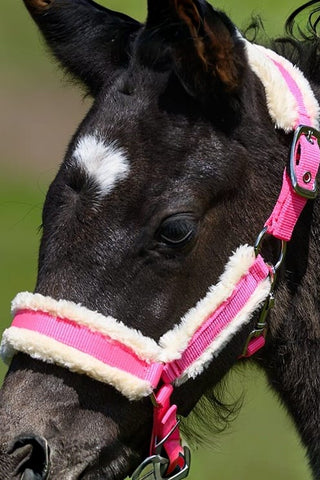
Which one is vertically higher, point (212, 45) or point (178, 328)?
point (212, 45)

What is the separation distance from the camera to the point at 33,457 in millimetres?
3320

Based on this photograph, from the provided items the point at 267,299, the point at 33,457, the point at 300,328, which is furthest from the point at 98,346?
the point at 300,328

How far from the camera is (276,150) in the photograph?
373 centimetres

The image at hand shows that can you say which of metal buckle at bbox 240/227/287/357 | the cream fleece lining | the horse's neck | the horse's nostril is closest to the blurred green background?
the horse's neck

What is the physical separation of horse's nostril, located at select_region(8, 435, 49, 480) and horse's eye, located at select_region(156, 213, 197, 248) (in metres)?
0.78

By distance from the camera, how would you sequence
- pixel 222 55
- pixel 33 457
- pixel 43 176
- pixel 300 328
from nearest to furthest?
pixel 33 457 < pixel 222 55 < pixel 300 328 < pixel 43 176

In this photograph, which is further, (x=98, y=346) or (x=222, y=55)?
(x=222, y=55)

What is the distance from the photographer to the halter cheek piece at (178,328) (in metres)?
3.39

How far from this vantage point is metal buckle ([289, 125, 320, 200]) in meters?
3.65

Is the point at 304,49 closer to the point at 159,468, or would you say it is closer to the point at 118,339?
the point at 118,339

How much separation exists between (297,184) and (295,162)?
0.27 ft

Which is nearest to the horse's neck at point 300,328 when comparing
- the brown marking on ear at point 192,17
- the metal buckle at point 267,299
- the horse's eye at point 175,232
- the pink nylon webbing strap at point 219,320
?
the metal buckle at point 267,299

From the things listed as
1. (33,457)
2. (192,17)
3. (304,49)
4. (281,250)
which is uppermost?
(192,17)

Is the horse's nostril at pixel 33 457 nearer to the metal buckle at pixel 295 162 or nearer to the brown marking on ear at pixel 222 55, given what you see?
the metal buckle at pixel 295 162
